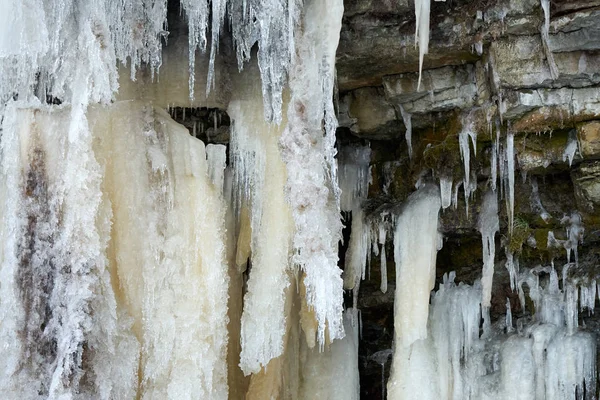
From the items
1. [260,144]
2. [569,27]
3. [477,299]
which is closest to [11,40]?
[260,144]

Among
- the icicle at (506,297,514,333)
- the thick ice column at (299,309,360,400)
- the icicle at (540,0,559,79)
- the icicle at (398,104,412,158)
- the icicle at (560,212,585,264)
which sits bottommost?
the thick ice column at (299,309,360,400)

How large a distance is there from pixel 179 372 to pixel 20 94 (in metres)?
2.41

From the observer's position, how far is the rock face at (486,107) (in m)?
5.58

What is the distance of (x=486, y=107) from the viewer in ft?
19.9

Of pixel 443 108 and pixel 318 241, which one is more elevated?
pixel 443 108

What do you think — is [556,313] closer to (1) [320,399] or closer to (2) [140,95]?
(1) [320,399]

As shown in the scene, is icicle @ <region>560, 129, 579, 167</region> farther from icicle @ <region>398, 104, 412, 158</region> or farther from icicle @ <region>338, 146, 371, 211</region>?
icicle @ <region>338, 146, 371, 211</region>

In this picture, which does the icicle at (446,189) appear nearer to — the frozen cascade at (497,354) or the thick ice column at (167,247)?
the frozen cascade at (497,354)

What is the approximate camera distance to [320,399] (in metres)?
7.34

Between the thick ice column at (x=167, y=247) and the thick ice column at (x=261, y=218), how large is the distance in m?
0.24

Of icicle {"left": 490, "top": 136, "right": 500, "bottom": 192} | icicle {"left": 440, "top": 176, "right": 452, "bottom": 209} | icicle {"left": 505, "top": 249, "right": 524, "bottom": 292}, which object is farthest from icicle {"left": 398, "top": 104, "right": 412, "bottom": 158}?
icicle {"left": 505, "top": 249, "right": 524, "bottom": 292}

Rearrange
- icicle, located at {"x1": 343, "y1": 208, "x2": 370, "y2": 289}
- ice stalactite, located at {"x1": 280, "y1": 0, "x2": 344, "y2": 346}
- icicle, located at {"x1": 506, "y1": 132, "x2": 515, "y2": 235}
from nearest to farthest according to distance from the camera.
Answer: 1. ice stalactite, located at {"x1": 280, "y1": 0, "x2": 344, "y2": 346}
2. icicle, located at {"x1": 506, "y1": 132, "x2": 515, "y2": 235}
3. icicle, located at {"x1": 343, "y1": 208, "x2": 370, "y2": 289}

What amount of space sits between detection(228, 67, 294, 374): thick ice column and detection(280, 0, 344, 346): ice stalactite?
342 mm

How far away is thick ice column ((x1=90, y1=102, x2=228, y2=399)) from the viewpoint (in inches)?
221
